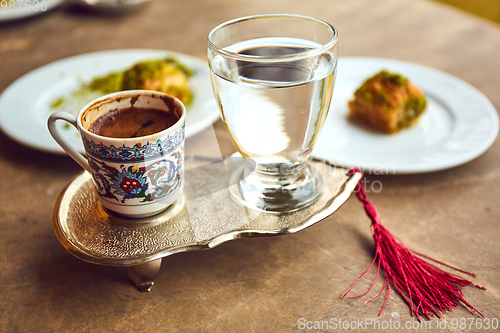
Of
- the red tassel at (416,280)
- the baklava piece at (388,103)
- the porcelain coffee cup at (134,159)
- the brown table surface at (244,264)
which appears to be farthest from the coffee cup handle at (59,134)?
the baklava piece at (388,103)

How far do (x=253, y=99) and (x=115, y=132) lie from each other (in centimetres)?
15

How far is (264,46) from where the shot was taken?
46 cm

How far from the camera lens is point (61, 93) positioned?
79cm

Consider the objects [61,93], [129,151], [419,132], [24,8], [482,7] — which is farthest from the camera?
[482,7]

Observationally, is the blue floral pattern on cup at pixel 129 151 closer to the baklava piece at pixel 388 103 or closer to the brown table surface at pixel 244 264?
the brown table surface at pixel 244 264

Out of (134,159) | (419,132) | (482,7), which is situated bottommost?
(482,7)

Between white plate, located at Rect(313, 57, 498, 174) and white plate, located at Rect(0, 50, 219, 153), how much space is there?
0.23 m

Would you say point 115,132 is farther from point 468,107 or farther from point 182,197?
point 468,107

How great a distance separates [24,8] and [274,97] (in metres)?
1.05

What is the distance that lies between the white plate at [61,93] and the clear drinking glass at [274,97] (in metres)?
0.19

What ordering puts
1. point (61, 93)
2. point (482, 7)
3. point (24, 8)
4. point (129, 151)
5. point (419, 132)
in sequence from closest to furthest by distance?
point (129, 151), point (419, 132), point (61, 93), point (24, 8), point (482, 7)

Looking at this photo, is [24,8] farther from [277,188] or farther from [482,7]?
[482,7]

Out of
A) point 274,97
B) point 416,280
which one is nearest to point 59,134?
point 274,97

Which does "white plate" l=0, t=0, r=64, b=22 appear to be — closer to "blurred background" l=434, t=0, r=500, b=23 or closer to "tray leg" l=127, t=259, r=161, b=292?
"tray leg" l=127, t=259, r=161, b=292
